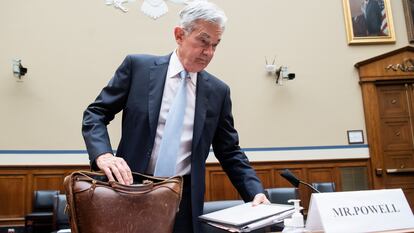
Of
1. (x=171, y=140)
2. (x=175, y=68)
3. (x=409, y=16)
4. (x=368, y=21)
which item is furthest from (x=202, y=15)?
(x=409, y=16)

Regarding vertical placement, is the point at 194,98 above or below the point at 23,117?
below

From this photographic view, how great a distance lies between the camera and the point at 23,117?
6898 mm

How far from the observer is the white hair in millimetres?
1428

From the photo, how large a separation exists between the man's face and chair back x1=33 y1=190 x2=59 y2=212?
5.57 m

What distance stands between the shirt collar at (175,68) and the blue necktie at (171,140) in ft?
0.35

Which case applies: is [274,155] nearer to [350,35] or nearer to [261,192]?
[350,35]

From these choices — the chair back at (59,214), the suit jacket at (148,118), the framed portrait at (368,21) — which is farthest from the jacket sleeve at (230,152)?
the framed portrait at (368,21)

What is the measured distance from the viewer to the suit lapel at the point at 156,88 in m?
1.40

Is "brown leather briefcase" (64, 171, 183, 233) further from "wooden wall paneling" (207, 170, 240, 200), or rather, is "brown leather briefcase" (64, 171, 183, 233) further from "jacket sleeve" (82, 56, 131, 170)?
"wooden wall paneling" (207, 170, 240, 200)

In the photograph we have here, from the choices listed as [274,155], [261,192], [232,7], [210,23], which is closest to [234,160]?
[261,192]

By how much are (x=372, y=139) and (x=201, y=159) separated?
23.5 ft

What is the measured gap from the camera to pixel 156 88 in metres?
1.47

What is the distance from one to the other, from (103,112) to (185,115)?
0.31 meters

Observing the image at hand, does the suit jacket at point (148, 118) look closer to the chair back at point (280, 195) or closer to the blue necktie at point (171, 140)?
the blue necktie at point (171, 140)
